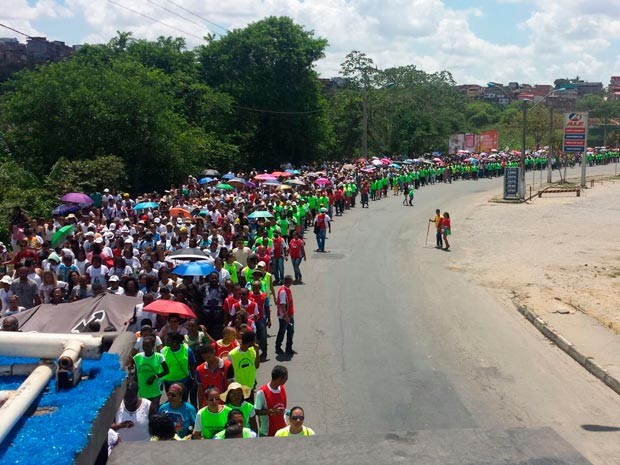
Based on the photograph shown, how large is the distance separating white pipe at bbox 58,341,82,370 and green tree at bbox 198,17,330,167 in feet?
141

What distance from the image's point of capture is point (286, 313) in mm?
11984

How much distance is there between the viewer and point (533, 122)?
77938 mm

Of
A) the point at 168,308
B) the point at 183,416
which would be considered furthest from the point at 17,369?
the point at 168,308

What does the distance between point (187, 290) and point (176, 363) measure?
313 centimetres

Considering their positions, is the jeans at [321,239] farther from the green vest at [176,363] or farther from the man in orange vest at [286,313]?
the green vest at [176,363]

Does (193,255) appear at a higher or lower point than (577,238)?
higher

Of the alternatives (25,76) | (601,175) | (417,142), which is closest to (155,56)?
(25,76)

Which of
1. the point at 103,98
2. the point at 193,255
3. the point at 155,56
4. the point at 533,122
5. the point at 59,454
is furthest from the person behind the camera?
the point at 533,122

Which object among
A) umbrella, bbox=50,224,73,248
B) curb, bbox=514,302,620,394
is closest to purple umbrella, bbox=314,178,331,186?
curb, bbox=514,302,620,394

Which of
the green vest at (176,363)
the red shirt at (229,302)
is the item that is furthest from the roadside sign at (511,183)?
the green vest at (176,363)

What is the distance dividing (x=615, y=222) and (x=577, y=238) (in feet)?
20.3

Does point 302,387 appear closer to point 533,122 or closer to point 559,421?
point 559,421

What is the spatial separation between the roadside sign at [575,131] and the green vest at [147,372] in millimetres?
43855

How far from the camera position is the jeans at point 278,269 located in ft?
57.3
